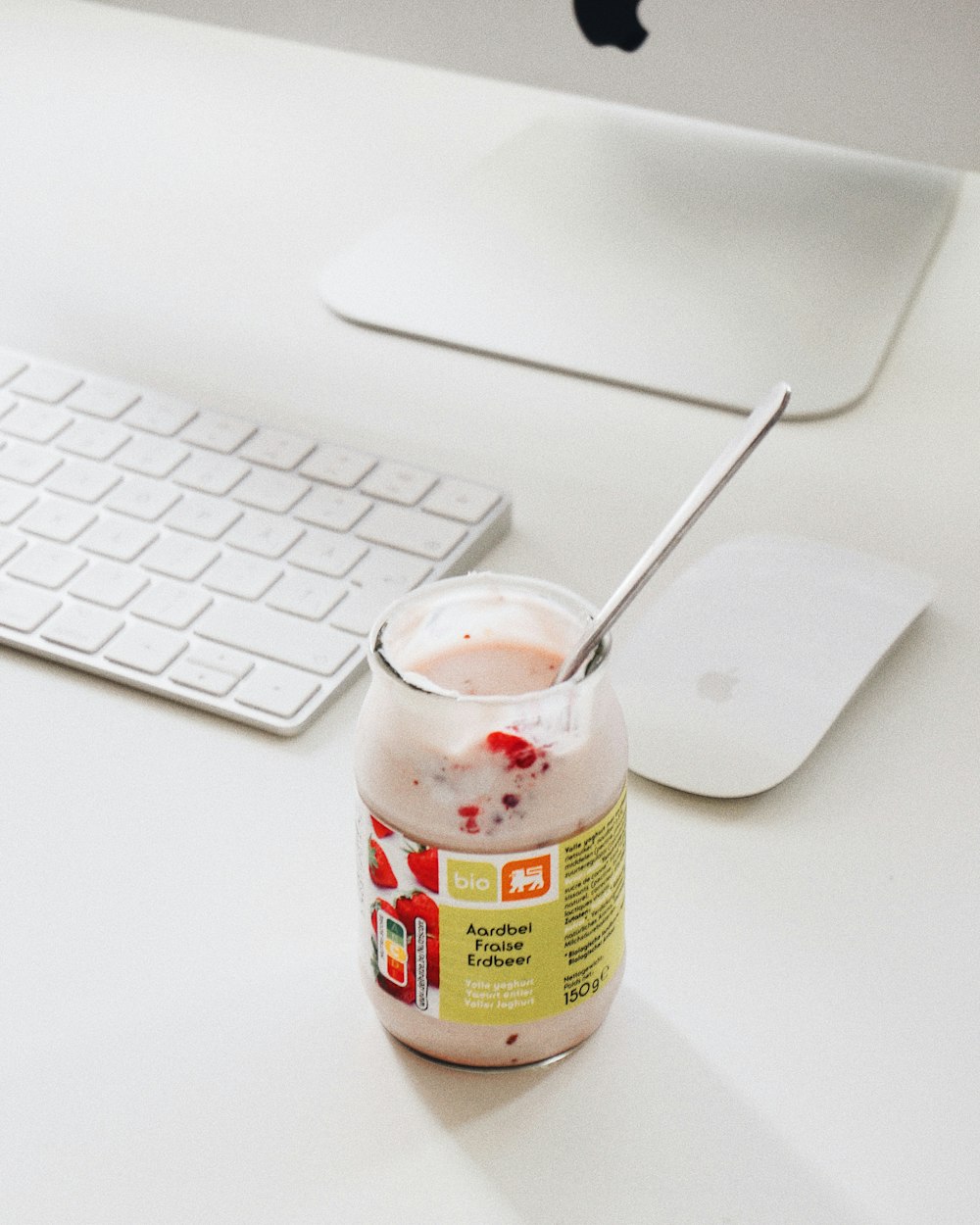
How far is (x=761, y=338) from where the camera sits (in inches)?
30.7

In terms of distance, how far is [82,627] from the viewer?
0.59 m

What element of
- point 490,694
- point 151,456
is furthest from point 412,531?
point 490,694

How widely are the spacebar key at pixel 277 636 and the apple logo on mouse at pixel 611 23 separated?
34 centimetres

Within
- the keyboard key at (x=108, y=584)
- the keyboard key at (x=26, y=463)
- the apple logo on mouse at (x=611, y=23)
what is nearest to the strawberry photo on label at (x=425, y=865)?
the keyboard key at (x=108, y=584)

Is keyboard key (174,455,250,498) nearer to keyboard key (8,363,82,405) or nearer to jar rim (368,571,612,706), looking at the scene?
keyboard key (8,363,82,405)

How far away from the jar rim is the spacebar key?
6.3 inches

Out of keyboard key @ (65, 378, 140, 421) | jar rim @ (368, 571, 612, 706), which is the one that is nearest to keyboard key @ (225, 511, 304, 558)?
keyboard key @ (65, 378, 140, 421)

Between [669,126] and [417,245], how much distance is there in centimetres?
19

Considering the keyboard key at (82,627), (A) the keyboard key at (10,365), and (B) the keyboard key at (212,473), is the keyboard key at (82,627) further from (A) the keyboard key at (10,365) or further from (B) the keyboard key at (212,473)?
(A) the keyboard key at (10,365)

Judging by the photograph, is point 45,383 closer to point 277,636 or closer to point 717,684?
point 277,636

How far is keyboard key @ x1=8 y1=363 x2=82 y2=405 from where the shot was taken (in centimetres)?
74

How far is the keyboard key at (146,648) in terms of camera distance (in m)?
0.58

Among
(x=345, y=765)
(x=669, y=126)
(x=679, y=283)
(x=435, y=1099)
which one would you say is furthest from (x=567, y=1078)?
(x=669, y=126)

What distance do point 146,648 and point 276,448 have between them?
155 millimetres
